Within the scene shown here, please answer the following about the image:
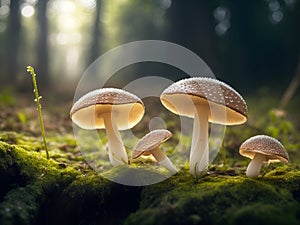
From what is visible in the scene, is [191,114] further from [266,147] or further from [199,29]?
[199,29]

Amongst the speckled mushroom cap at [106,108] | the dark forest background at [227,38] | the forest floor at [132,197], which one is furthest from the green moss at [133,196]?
the dark forest background at [227,38]

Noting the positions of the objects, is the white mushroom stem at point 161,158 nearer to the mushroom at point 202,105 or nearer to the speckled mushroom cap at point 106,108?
the mushroom at point 202,105

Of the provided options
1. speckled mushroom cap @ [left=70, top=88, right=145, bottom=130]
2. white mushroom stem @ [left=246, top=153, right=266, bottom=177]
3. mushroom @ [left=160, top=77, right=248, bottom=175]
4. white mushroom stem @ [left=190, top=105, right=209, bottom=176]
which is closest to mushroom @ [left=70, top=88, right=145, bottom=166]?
speckled mushroom cap @ [left=70, top=88, right=145, bottom=130]

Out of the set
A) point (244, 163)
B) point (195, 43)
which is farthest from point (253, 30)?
point (244, 163)

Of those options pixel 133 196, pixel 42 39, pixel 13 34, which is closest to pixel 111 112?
pixel 133 196

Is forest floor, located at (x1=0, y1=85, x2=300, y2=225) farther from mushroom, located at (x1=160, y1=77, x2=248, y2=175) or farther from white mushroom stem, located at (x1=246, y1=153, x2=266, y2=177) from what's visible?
mushroom, located at (x1=160, y1=77, x2=248, y2=175)

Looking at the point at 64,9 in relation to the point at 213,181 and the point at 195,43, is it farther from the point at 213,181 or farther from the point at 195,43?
the point at 213,181

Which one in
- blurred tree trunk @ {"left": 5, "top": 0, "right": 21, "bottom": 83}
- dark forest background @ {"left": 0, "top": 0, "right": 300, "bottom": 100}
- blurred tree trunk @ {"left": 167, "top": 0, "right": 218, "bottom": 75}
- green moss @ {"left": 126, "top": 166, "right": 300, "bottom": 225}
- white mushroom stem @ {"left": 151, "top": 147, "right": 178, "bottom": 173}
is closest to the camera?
green moss @ {"left": 126, "top": 166, "right": 300, "bottom": 225}

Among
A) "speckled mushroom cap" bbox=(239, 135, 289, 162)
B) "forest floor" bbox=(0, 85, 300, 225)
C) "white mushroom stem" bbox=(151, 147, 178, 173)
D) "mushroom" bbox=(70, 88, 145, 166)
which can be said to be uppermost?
"mushroom" bbox=(70, 88, 145, 166)
